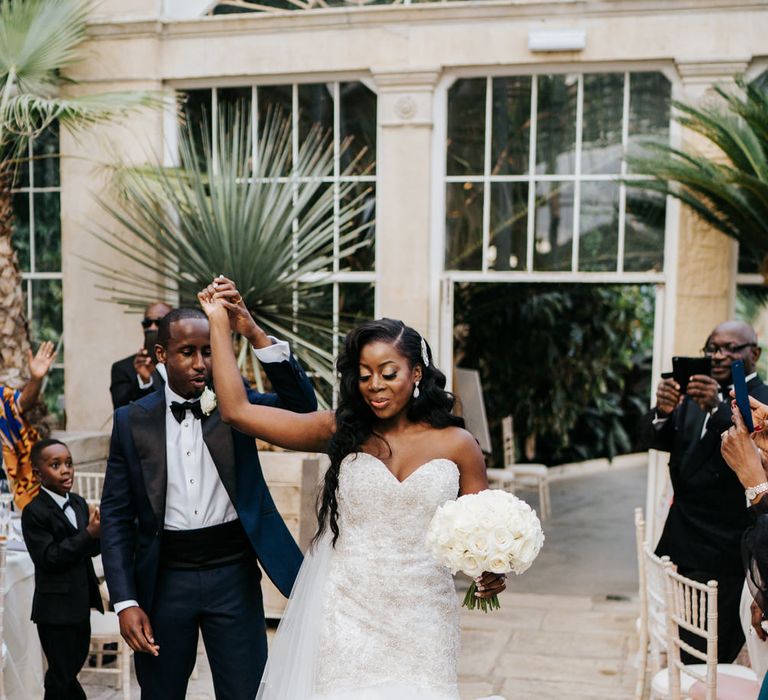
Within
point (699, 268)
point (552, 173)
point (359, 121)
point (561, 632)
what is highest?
point (359, 121)

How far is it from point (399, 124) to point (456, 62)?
1.95 ft

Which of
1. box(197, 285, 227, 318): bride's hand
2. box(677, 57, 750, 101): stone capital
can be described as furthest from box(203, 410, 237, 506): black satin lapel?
box(677, 57, 750, 101): stone capital

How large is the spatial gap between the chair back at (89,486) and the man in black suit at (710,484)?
3046mm

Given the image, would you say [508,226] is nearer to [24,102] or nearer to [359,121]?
[359,121]

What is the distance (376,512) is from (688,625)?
4.53ft

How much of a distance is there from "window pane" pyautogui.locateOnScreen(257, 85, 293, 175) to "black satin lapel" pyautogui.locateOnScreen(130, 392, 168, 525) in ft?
14.4

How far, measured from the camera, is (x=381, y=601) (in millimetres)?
2600

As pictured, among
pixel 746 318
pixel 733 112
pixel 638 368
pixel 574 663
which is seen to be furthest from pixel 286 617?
pixel 638 368

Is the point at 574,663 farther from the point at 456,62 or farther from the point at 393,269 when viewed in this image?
the point at 456,62

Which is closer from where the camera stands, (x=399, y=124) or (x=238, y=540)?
(x=238, y=540)

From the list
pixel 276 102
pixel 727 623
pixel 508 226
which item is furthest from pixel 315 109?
pixel 727 623

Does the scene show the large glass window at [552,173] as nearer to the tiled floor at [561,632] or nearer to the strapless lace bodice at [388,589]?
the tiled floor at [561,632]

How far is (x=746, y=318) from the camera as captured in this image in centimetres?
729

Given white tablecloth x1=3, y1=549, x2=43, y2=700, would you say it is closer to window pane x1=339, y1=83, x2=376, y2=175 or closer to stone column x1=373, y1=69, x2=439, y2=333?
stone column x1=373, y1=69, x2=439, y2=333
